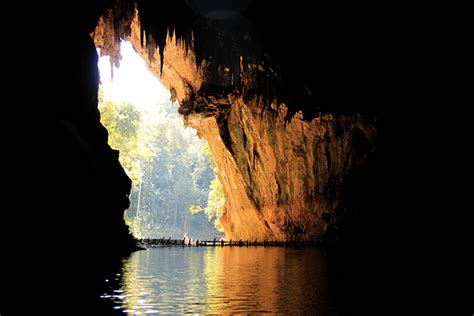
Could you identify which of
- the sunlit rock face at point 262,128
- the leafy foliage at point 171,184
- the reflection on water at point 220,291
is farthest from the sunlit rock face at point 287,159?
the leafy foliage at point 171,184

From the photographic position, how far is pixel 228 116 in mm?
25984

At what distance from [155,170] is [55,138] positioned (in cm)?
7144

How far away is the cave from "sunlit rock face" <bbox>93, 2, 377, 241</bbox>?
0.06m

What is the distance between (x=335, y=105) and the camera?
2158 cm

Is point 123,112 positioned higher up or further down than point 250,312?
higher up

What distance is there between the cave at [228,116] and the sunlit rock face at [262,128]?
0.06m

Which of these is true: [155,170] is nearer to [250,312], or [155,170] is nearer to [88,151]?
[88,151]

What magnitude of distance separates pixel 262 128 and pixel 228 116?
223cm

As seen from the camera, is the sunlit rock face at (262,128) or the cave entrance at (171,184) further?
the cave entrance at (171,184)

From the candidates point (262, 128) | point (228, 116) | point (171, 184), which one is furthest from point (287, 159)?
point (171, 184)

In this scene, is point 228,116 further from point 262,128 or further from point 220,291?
point 220,291

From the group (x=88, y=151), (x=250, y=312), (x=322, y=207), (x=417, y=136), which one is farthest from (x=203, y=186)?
(x=250, y=312)

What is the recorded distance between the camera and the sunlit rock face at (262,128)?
69.2 feet

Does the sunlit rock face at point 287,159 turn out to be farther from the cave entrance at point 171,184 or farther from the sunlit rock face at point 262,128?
the cave entrance at point 171,184
